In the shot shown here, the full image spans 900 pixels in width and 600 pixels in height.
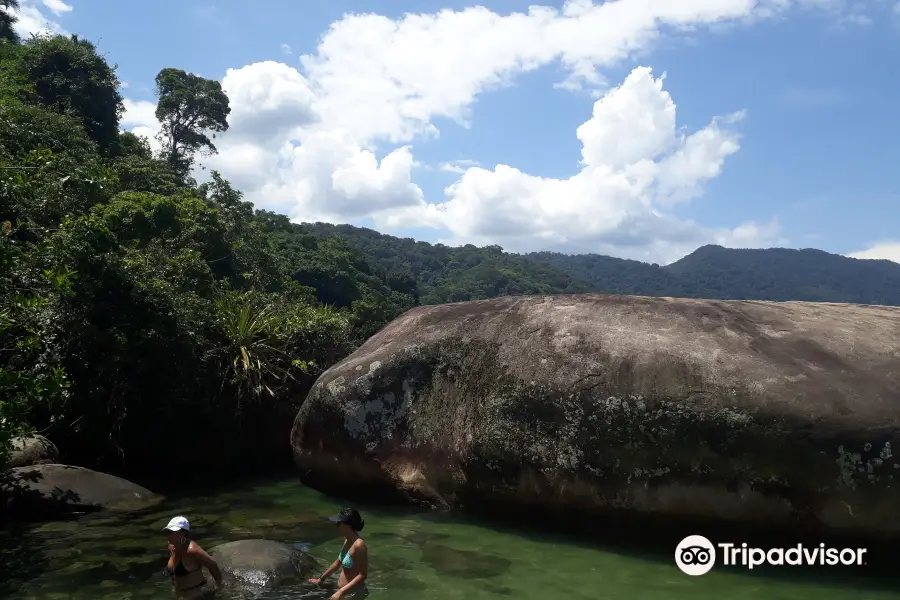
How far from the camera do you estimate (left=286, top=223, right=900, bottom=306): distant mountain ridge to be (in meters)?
97.1

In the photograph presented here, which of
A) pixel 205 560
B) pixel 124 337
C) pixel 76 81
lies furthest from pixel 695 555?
pixel 76 81

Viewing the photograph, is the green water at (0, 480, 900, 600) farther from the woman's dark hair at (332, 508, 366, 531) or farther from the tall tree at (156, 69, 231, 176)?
the tall tree at (156, 69, 231, 176)

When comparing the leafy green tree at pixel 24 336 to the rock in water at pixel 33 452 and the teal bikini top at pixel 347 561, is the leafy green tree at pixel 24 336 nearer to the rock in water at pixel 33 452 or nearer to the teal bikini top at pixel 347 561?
the rock in water at pixel 33 452

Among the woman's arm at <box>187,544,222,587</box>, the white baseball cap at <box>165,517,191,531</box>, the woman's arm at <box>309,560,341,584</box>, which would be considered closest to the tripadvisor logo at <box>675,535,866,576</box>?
the woman's arm at <box>309,560,341,584</box>

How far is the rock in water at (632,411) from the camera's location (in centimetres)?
639

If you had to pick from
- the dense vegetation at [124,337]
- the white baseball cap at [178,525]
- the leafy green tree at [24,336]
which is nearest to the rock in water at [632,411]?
the dense vegetation at [124,337]

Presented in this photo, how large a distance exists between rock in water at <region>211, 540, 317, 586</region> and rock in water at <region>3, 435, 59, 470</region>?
383 centimetres

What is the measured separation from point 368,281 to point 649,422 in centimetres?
5059

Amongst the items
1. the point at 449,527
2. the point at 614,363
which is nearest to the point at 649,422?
the point at 614,363

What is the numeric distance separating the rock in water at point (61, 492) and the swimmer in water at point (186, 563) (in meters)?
3.27

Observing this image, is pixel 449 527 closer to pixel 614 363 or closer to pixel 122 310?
pixel 614 363

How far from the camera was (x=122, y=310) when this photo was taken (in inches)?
397

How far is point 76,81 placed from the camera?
99.8 ft

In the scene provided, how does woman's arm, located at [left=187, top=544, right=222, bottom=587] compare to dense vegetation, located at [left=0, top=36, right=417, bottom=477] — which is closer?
woman's arm, located at [left=187, top=544, right=222, bottom=587]
